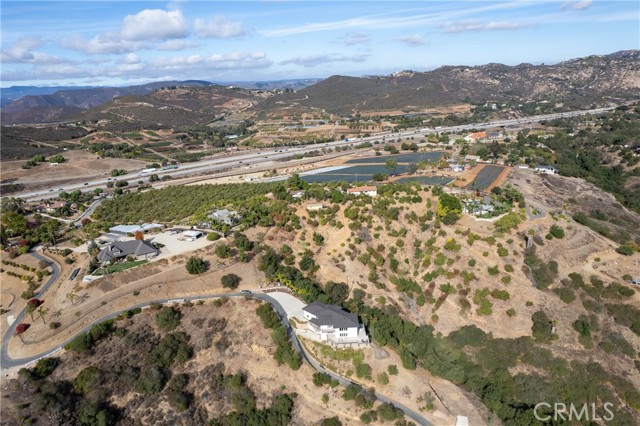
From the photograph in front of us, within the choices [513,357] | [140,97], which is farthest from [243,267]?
[140,97]

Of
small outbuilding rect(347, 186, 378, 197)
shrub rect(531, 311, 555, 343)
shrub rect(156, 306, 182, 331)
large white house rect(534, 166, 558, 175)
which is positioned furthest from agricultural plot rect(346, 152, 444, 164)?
shrub rect(156, 306, 182, 331)

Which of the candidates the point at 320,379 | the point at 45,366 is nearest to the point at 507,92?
the point at 320,379

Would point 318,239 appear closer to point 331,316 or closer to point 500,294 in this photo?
point 331,316

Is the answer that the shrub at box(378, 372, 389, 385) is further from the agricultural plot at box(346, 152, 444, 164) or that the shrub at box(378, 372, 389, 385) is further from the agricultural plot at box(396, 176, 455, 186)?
the agricultural plot at box(346, 152, 444, 164)

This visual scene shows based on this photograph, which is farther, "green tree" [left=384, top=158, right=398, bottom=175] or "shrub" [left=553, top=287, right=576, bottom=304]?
"green tree" [left=384, top=158, right=398, bottom=175]

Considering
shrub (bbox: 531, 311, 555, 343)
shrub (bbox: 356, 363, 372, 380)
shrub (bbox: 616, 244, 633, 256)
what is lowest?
shrub (bbox: 531, 311, 555, 343)

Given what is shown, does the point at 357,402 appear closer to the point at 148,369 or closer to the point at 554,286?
the point at 148,369
